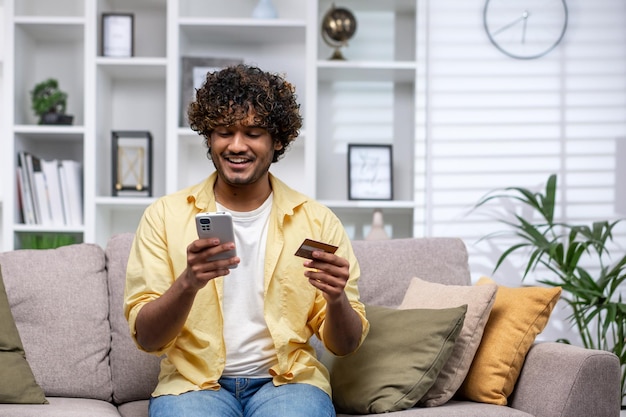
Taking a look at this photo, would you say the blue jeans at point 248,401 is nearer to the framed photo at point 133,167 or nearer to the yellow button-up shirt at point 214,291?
the yellow button-up shirt at point 214,291

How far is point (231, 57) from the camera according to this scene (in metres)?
3.85

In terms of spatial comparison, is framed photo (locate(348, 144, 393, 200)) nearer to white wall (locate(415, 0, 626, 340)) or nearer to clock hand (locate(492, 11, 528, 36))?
white wall (locate(415, 0, 626, 340))

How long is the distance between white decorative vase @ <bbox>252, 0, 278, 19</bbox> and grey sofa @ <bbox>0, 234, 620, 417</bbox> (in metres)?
1.44

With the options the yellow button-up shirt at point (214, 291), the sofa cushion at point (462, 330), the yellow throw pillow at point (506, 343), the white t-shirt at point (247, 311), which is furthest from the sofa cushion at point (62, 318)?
the yellow throw pillow at point (506, 343)

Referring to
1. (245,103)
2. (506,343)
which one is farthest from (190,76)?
(506,343)

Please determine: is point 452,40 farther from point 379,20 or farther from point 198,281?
point 198,281

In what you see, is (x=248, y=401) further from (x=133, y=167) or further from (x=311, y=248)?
(x=133, y=167)

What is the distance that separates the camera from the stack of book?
11.8 feet

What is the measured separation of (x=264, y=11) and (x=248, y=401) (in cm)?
214

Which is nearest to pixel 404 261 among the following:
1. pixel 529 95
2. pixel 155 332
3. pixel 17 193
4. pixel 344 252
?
pixel 344 252

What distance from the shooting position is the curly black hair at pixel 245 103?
1.96 meters

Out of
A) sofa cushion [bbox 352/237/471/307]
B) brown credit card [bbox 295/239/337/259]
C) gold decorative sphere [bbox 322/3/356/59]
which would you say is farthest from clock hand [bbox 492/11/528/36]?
brown credit card [bbox 295/239/337/259]

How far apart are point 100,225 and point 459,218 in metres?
1.58

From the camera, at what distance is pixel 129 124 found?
3836mm
